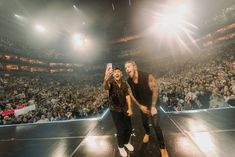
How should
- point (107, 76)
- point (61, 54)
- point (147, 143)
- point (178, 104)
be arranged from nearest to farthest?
point (107, 76) → point (147, 143) → point (178, 104) → point (61, 54)

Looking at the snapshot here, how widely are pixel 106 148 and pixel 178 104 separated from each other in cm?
558

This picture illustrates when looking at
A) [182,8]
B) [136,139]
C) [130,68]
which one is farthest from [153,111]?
[182,8]

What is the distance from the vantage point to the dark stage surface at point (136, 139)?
338 centimetres

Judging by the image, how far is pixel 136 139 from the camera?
407 cm

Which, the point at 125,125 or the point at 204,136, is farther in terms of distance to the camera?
the point at 204,136

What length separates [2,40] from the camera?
1148 inches

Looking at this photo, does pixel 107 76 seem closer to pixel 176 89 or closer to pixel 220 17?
pixel 176 89

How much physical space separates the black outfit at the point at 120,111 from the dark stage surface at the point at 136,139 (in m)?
0.38

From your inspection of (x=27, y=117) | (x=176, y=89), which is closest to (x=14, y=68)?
(x=27, y=117)

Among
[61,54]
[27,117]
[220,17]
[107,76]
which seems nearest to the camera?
[107,76]

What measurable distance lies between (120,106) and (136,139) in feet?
3.75

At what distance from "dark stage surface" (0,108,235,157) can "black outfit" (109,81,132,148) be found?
38 cm

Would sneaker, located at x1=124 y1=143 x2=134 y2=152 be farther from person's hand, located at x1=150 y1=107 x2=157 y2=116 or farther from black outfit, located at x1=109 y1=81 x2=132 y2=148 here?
person's hand, located at x1=150 y1=107 x2=157 y2=116

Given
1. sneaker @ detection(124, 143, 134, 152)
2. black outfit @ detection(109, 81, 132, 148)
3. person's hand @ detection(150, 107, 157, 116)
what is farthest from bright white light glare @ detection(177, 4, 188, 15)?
sneaker @ detection(124, 143, 134, 152)
